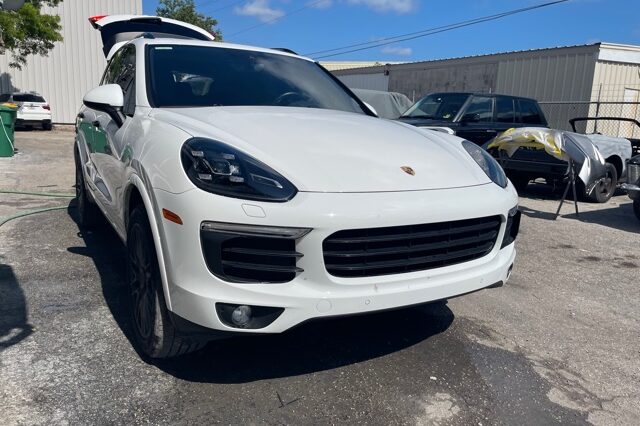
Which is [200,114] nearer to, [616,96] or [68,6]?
[616,96]

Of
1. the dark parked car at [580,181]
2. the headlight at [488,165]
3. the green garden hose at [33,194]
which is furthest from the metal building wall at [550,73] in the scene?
the headlight at [488,165]

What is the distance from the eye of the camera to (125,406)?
7.93 ft

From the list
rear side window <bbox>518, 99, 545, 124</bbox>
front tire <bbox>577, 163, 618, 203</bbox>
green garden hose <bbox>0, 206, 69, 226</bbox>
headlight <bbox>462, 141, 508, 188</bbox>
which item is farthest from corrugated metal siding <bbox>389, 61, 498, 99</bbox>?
headlight <bbox>462, 141, 508, 188</bbox>

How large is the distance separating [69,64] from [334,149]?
25245 millimetres

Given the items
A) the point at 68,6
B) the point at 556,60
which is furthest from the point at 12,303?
the point at 68,6

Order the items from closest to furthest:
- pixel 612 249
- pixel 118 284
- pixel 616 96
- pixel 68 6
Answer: pixel 118 284
pixel 612 249
pixel 616 96
pixel 68 6

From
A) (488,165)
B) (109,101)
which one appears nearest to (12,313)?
(109,101)

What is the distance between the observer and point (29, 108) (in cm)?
2038

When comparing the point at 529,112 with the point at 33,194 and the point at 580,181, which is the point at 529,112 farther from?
the point at 33,194

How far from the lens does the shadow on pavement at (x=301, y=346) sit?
2754mm

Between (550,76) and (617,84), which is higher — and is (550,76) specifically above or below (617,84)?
above

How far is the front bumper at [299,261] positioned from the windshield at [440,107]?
7.57 m

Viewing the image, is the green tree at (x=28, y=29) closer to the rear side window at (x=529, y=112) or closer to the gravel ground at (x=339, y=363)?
the rear side window at (x=529, y=112)

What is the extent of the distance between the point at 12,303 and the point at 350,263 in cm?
244
